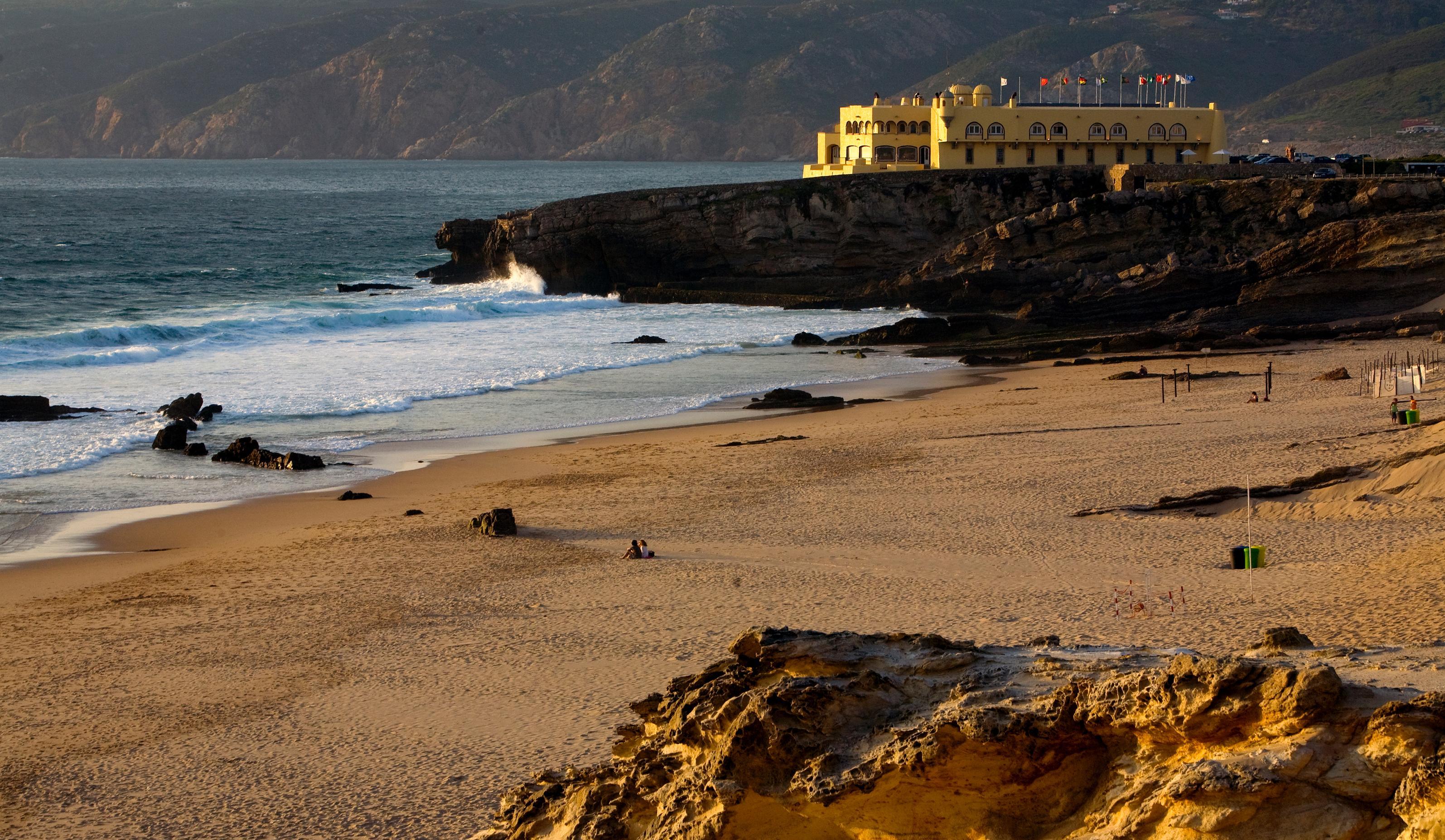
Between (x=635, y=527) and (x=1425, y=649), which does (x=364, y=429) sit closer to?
(x=635, y=527)

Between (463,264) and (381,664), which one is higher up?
(463,264)

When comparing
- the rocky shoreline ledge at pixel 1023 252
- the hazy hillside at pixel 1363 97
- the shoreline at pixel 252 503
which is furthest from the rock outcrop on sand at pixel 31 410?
the hazy hillside at pixel 1363 97

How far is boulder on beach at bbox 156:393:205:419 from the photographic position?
2761 centimetres

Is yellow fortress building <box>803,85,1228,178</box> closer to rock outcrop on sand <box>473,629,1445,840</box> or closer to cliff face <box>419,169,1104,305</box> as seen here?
cliff face <box>419,169,1104,305</box>

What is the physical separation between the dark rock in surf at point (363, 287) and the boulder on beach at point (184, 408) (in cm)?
3052

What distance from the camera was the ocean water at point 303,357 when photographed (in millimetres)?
24344

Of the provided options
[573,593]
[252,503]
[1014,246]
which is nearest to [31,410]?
[252,503]

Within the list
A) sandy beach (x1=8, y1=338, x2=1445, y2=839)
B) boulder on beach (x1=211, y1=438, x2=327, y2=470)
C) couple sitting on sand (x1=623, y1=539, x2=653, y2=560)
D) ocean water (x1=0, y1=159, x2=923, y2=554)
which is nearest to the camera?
sandy beach (x1=8, y1=338, x2=1445, y2=839)

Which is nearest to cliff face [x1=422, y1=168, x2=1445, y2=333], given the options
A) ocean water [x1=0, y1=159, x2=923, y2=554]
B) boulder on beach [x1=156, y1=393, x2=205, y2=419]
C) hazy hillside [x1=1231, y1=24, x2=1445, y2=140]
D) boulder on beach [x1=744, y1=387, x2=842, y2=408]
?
ocean water [x1=0, y1=159, x2=923, y2=554]

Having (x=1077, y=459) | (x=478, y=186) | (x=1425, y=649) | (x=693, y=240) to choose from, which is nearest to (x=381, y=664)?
(x=1425, y=649)

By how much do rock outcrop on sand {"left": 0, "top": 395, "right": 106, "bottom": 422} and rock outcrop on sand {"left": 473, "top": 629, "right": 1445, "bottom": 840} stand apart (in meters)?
22.8

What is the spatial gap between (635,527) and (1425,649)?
36.9ft

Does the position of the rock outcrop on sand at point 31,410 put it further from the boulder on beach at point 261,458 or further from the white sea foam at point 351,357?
the boulder on beach at point 261,458

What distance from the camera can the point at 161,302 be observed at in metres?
52.8
